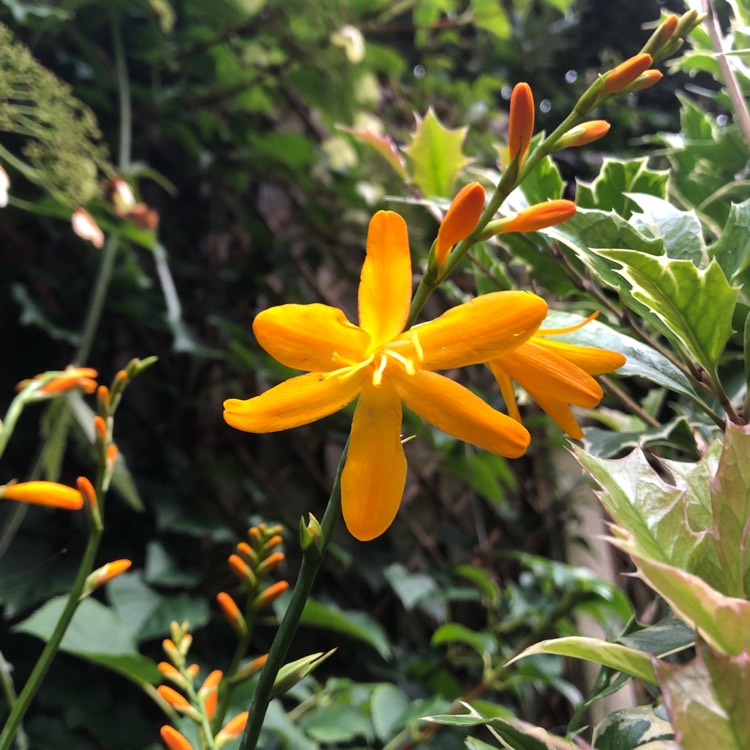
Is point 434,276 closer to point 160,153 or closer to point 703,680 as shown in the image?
point 703,680

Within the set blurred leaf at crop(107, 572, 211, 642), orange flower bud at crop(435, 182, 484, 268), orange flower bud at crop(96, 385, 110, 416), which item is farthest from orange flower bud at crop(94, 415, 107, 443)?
blurred leaf at crop(107, 572, 211, 642)

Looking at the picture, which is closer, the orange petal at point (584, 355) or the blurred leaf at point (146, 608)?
the orange petal at point (584, 355)

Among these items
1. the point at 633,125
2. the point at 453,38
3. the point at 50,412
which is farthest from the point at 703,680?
the point at 633,125

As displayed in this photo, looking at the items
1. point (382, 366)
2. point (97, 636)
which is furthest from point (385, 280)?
point (97, 636)

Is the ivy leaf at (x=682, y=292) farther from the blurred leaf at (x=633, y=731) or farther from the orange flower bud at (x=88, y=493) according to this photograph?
the orange flower bud at (x=88, y=493)

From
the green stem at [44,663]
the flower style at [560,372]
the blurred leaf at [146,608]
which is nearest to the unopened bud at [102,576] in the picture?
the green stem at [44,663]

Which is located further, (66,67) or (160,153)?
(160,153)

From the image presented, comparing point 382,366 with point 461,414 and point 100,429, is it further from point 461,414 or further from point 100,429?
point 100,429
